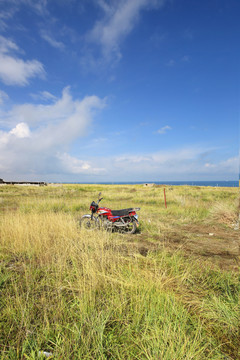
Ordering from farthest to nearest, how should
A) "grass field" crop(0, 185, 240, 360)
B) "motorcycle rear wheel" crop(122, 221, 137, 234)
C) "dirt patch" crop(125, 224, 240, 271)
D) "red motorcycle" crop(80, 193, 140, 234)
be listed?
"motorcycle rear wheel" crop(122, 221, 137, 234)
"red motorcycle" crop(80, 193, 140, 234)
"dirt patch" crop(125, 224, 240, 271)
"grass field" crop(0, 185, 240, 360)

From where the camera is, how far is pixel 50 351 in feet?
5.74

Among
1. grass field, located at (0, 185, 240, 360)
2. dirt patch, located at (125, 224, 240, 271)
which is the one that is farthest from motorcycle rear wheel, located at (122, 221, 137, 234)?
grass field, located at (0, 185, 240, 360)

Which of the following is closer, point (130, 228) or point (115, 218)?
point (115, 218)

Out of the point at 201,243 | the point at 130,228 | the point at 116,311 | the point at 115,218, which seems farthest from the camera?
the point at 130,228

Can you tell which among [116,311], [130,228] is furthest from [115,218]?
[116,311]

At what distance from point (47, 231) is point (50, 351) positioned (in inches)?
142

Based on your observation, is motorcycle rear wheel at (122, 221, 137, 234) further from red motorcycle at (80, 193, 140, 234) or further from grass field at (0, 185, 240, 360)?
grass field at (0, 185, 240, 360)

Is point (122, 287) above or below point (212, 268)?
above

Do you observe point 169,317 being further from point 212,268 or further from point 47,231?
point 47,231

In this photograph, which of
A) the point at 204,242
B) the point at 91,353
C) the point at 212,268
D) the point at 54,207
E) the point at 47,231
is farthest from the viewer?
the point at 54,207

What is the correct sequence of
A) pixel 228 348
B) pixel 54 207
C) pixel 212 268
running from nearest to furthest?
pixel 228 348
pixel 212 268
pixel 54 207

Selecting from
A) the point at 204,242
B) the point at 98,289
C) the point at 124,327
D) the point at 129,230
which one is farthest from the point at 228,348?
the point at 129,230

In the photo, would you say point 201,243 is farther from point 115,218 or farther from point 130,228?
point 115,218

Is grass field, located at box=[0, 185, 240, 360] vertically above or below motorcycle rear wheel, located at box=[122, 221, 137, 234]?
above
